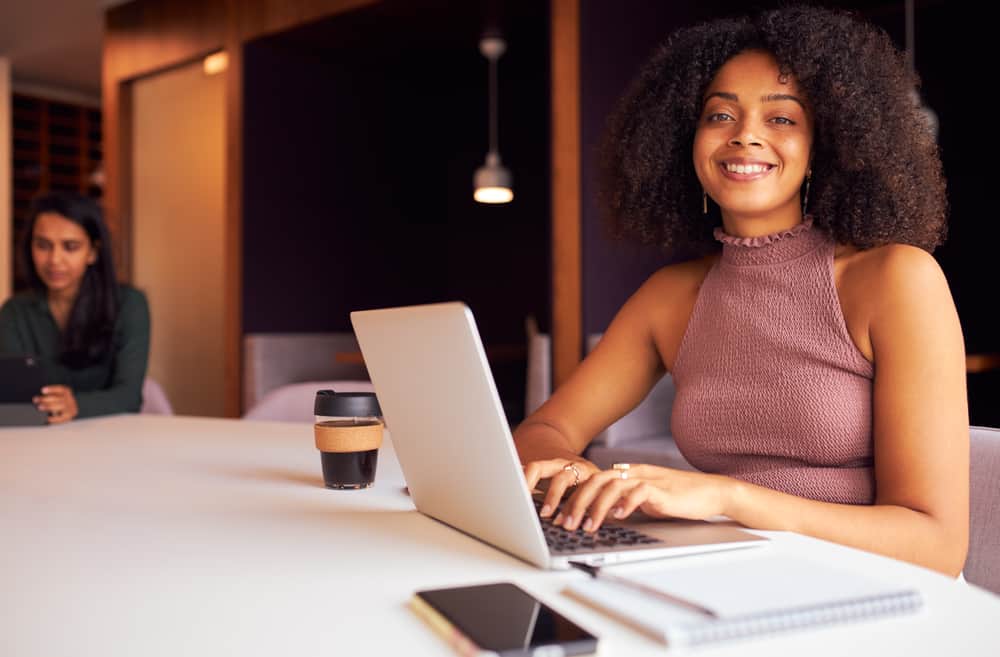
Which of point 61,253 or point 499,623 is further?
point 61,253

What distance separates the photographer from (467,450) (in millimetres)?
864

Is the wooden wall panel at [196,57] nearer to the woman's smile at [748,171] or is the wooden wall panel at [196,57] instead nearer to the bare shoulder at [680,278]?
the bare shoulder at [680,278]

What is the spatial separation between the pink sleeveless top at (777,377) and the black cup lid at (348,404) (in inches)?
22.0

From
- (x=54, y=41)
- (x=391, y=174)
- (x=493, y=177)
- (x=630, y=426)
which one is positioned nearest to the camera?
(x=630, y=426)

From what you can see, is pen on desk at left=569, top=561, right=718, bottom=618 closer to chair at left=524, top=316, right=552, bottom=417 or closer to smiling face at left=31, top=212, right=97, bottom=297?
smiling face at left=31, top=212, right=97, bottom=297

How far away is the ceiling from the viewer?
621cm

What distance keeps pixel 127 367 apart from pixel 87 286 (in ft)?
1.38

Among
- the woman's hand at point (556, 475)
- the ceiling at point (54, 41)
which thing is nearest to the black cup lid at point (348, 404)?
the woman's hand at point (556, 475)

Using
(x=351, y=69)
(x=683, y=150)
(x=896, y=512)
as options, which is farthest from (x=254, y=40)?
(x=896, y=512)

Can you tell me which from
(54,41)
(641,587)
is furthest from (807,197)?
(54,41)

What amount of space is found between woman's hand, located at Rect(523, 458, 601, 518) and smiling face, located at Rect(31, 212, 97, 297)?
7.74ft

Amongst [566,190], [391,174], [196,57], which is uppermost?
[196,57]

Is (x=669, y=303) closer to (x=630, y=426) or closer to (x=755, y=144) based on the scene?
(x=755, y=144)

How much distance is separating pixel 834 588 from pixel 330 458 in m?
0.78
